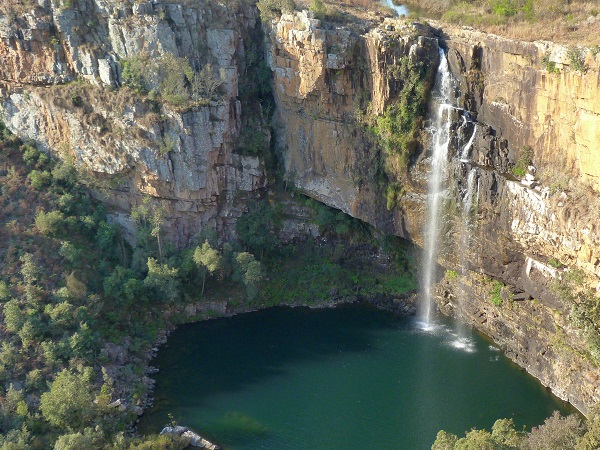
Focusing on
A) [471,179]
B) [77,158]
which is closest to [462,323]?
[471,179]

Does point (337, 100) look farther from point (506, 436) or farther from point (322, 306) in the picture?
point (506, 436)

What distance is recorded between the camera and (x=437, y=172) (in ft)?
104

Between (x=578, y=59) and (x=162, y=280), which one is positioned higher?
(x=578, y=59)

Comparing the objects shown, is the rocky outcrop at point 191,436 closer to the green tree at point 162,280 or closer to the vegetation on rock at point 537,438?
the green tree at point 162,280

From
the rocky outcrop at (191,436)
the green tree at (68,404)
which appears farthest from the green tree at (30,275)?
the rocky outcrop at (191,436)

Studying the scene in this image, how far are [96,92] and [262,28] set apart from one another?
30.0 feet

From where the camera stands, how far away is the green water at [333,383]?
26812 mm

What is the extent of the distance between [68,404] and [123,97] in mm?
15232

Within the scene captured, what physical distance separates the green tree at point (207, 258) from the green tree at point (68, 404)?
29.4ft

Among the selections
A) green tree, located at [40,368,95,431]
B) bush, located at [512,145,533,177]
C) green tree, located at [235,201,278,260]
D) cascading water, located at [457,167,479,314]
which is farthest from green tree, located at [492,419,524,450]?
green tree, located at [235,201,278,260]

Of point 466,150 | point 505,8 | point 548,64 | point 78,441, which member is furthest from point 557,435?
point 505,8

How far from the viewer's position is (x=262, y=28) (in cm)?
3497

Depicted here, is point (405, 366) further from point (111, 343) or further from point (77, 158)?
point (77, 158)

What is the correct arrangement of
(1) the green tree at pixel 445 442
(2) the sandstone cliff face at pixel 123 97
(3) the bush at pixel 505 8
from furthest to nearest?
(2) the sandstone cliff face at pixel 123 97, (3) the bush at pixel 505 8, (1) the green tree at pixel 445 442
